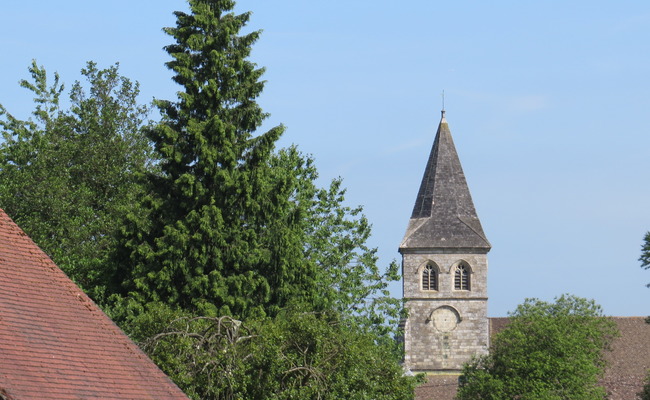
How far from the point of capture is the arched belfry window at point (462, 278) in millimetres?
84188

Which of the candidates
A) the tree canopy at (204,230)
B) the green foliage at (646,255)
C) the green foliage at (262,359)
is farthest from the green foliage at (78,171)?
the green foliage at (646,255)

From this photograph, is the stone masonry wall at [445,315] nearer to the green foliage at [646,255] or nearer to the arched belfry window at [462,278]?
the arched belfry window at [462,278]

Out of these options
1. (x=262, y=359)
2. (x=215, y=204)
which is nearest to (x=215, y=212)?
(x=215, y=204)

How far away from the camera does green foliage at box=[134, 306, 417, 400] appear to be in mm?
18719

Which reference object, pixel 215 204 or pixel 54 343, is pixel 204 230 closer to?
pixel 215 204

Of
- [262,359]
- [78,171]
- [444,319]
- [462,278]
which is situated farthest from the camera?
[462,278]

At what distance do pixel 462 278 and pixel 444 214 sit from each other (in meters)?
4.74

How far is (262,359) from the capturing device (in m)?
Answer: 19.2

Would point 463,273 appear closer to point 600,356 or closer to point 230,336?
point 600,356

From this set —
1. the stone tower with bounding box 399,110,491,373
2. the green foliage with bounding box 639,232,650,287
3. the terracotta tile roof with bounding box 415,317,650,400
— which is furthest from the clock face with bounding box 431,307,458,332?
the green foliage with bounding box 639,232,650,287

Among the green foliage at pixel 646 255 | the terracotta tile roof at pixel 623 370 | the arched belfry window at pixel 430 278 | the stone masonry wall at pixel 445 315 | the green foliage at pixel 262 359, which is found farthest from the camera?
the arched belfry window at pixel 430 278

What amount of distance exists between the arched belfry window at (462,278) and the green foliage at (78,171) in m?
49.4

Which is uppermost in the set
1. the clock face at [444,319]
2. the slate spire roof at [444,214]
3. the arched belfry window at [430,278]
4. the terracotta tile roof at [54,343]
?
the slate spire roof at [444,214]

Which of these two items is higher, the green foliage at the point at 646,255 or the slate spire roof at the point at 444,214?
the slate spire roof at the point at 444,214
